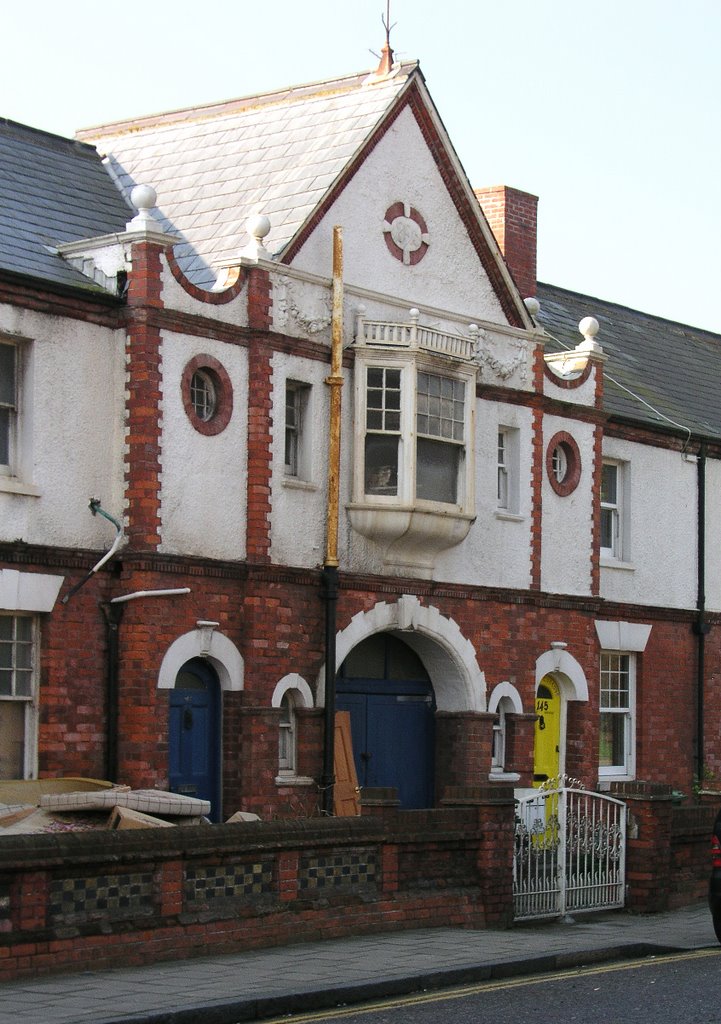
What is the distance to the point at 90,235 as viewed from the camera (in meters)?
22.1

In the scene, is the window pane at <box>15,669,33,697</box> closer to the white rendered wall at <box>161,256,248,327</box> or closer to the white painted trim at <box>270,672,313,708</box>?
the white painted trim at <box>270,672,313,708</box>

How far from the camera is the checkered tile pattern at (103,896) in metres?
13.4

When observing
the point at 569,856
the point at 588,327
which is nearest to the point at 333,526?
the point at 569,856

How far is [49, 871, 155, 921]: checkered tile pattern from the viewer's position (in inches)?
526

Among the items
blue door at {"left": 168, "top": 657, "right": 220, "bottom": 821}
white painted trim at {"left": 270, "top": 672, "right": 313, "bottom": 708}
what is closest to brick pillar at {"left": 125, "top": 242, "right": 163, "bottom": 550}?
blue door at {"left": 168, "top": 657, "right": 220, "bottom": 821}

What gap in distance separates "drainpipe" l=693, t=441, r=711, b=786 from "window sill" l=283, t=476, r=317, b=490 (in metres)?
9.46

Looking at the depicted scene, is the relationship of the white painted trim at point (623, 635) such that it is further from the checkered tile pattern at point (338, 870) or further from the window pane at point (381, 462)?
the checkered tile pattern at point (338, 870)

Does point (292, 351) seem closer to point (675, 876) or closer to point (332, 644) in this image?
point (332, 644)

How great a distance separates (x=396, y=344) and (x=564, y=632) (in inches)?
212

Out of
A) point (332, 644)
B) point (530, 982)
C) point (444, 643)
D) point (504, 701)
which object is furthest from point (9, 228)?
point (530, 982)

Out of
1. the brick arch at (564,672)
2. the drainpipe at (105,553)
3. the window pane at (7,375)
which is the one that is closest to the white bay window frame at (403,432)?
the brick arch at (564,672)

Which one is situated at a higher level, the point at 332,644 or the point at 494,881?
the point at 332,644

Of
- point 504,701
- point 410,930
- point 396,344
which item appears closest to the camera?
point 410,930

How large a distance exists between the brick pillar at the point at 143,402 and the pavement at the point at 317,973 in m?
5.84
